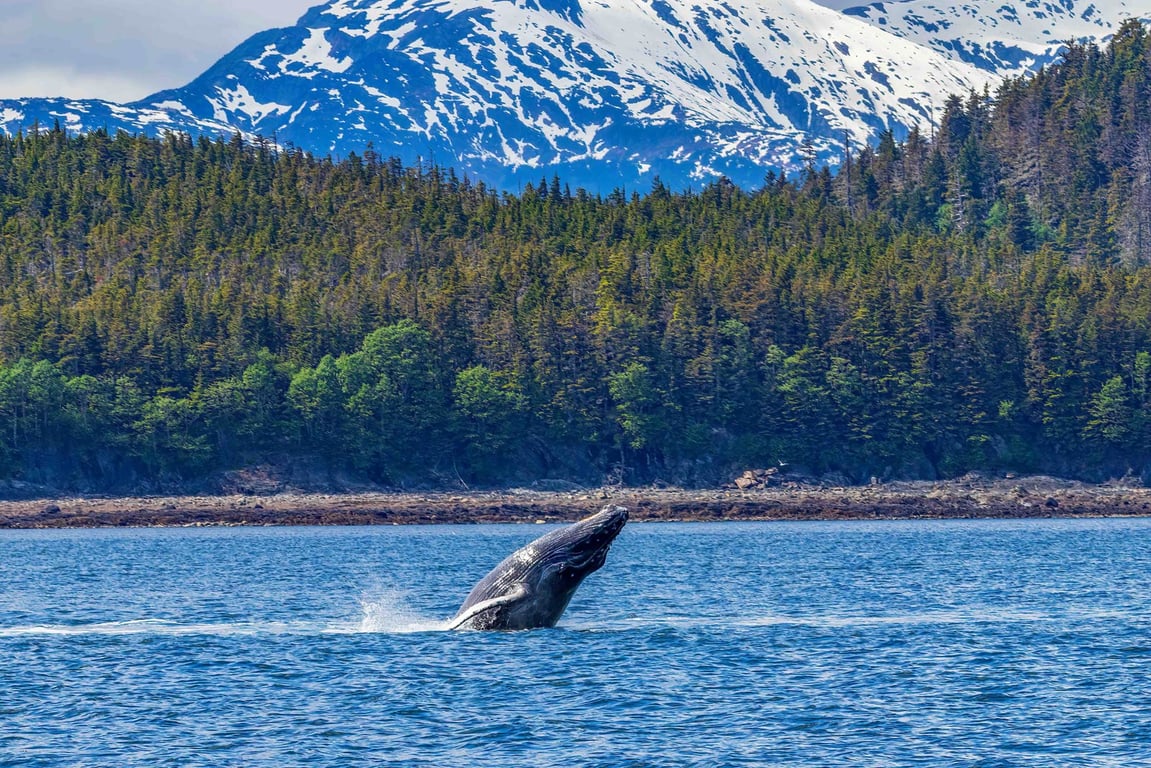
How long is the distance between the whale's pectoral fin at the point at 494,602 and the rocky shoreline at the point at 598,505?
82401 millimetres

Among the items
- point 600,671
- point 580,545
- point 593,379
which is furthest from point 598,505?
point 580,545

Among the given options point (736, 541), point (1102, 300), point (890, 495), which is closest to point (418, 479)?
point (890, 495)

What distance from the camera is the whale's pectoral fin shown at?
3881 cm

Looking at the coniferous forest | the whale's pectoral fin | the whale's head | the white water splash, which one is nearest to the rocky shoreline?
the coniferous forest

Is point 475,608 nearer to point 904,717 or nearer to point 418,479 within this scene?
point 904,717

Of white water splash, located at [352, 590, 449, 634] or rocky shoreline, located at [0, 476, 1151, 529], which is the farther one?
rocky shoreline, located at [0, 476, 1151, 529]

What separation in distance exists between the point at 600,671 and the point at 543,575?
115 inches

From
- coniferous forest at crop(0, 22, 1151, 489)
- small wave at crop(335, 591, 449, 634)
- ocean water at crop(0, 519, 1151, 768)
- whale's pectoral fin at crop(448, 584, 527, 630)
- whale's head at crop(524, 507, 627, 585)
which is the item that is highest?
coniferous forest at crop(0, 22, 1151, 489)

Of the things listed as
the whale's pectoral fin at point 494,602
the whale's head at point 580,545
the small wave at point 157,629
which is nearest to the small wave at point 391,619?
the small wave at point 157,629

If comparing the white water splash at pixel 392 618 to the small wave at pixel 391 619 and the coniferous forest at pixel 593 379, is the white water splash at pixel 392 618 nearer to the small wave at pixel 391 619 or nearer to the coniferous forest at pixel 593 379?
the small wave at pixel 391 619

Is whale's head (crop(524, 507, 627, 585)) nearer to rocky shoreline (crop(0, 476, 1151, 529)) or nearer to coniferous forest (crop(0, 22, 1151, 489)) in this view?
rocky shoreline (crop(0, 476, 1151, 529))

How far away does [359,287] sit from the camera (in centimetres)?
17500

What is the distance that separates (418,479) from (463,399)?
8348mm

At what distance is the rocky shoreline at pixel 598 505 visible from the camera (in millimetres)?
127000
